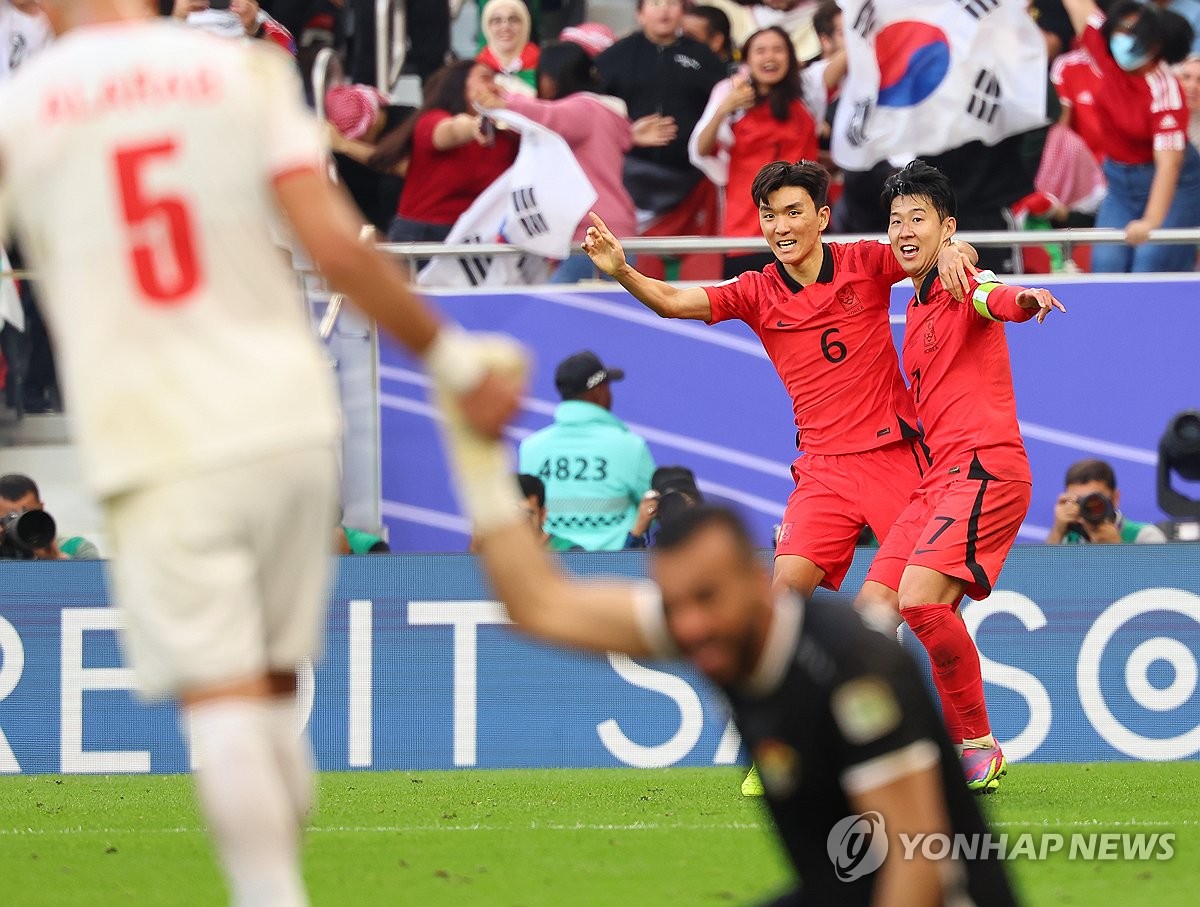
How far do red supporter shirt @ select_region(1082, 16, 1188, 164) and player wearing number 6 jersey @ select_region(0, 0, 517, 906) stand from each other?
8.05m

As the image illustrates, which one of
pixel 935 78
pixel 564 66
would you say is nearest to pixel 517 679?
pixel 564 66

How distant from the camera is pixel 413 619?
895cm

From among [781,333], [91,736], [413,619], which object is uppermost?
[781,333]

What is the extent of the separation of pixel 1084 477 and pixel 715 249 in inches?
93.7

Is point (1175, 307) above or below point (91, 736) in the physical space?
above

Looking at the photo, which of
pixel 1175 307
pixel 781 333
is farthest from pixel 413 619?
pixel 1175 307

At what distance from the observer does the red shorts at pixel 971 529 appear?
22.9 feet

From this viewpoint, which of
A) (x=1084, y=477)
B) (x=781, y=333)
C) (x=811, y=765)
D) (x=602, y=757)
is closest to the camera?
(x=811, y=765)

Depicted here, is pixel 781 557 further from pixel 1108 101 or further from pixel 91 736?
pixel 1108 101

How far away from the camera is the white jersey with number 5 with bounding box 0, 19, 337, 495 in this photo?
11.7ft

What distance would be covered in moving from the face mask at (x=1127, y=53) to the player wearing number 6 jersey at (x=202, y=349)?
816 cm

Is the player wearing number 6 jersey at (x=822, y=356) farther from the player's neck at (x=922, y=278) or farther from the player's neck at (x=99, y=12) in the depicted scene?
the player's neck at (x=99, y=12)

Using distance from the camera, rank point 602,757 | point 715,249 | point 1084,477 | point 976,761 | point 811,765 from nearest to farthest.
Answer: point 811,765 → point 976,761 → point 602,757 → point 1084,477 → point 715,249

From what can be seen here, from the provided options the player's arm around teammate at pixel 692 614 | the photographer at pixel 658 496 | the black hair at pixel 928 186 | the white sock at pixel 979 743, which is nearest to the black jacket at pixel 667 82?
the photographer at pixel 658 496
